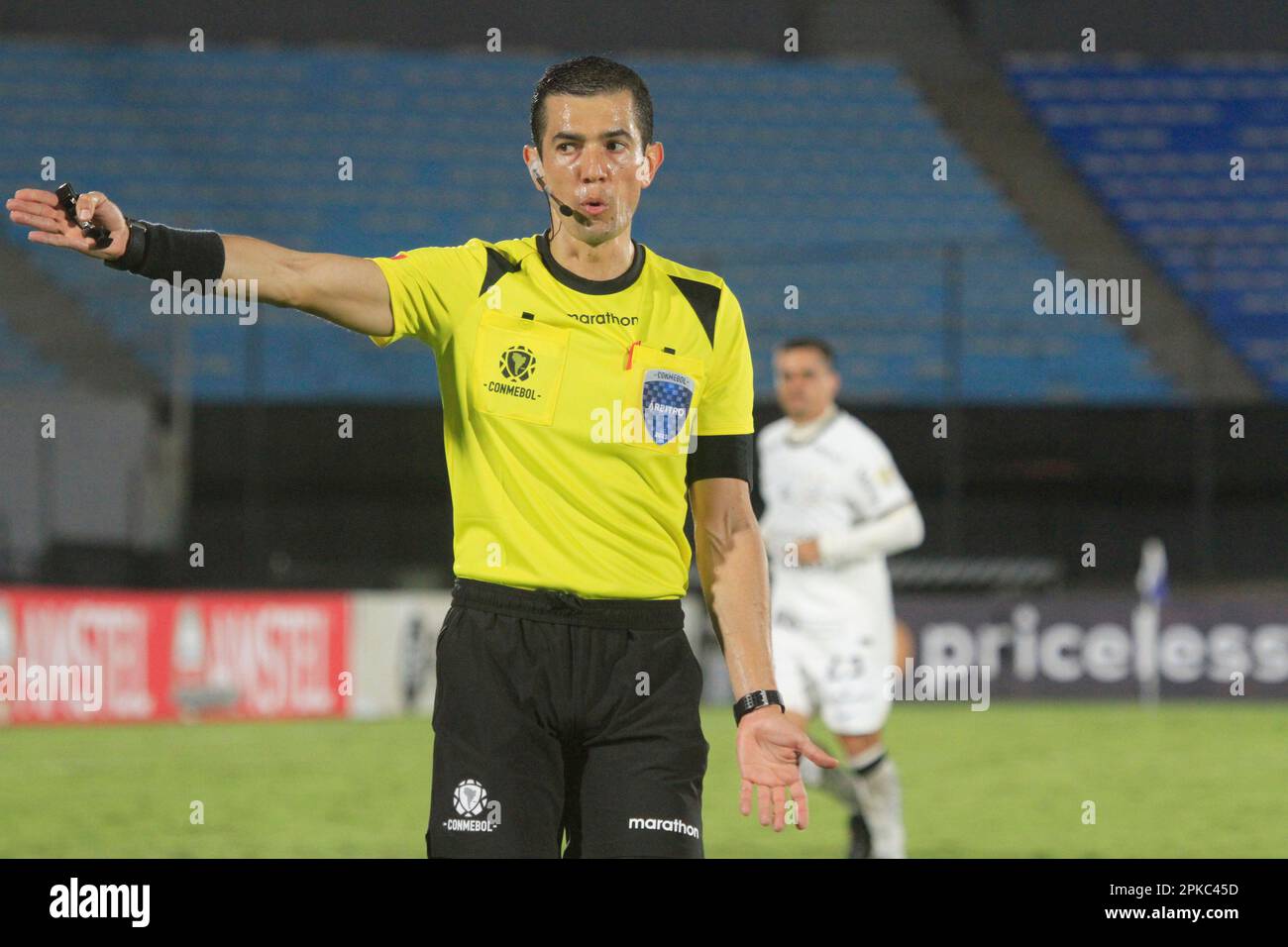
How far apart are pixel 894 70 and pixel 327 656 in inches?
590

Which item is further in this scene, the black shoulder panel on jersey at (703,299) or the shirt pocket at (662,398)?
the black shoulder panel on jersey at (703,299)

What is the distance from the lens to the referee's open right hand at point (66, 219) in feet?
11.8

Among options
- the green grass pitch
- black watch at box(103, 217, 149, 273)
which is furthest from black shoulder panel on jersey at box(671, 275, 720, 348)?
the green grass pitch

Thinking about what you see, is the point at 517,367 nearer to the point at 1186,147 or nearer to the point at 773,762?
the point at 773,762

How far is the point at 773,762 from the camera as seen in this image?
13.1ft

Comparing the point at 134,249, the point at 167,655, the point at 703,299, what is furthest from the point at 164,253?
the point at 167,655

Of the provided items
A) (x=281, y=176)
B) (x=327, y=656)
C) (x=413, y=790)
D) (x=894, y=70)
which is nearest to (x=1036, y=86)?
(x=894, y=70)

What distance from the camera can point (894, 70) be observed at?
28.8 meters

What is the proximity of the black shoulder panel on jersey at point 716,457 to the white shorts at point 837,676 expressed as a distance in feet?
15.9

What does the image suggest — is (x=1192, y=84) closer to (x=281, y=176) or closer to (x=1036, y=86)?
(x=1036, y=86)

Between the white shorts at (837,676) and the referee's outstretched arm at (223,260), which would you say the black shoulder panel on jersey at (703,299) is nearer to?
the referee's outstretched arm at (223,260)

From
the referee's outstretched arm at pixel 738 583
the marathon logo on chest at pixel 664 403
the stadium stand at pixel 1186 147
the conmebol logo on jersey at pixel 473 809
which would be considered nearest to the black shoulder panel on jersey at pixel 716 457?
the referee's outstretched arm at pixel 738 583

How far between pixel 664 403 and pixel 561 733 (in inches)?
28.2

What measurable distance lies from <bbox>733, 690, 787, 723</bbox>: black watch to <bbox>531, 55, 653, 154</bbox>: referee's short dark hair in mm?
1171
